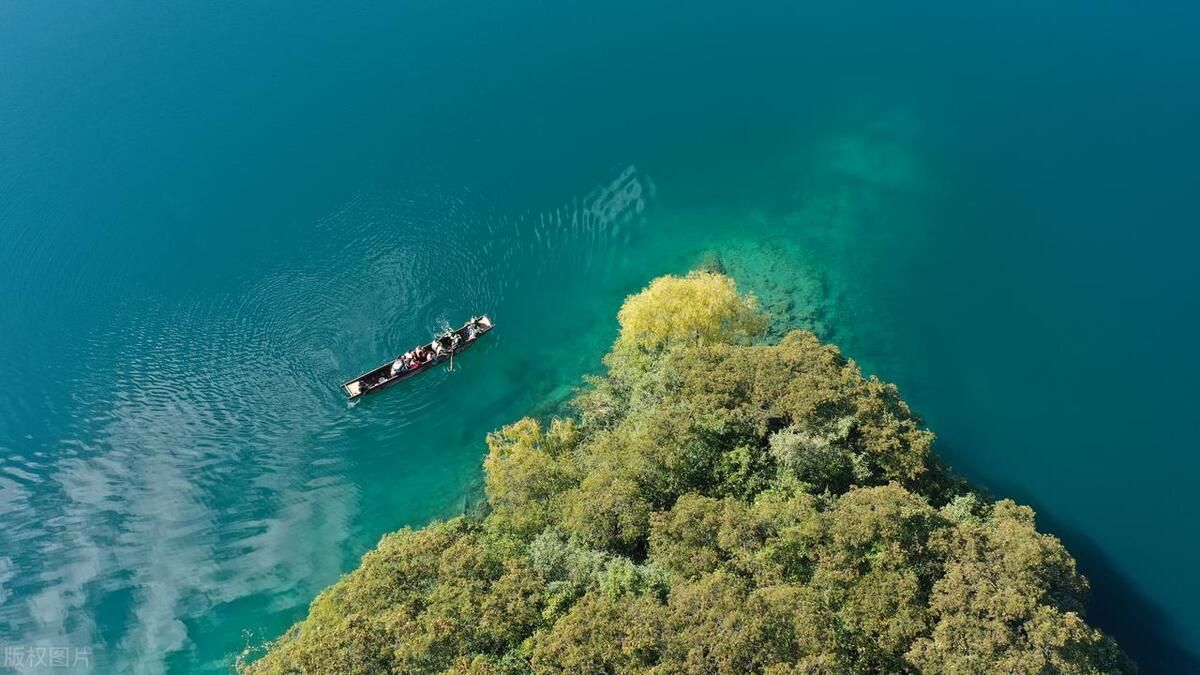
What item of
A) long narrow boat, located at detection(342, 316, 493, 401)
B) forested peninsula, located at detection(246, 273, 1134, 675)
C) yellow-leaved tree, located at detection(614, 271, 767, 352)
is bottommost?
forested peninsula, located at detection(246, 273, 1134, 675)

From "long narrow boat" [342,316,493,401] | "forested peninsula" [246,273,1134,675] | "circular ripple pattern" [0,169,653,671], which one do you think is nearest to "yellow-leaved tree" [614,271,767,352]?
"forested peninsula" [246,273,1134,675]

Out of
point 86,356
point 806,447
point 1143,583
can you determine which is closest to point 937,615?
point 806,447

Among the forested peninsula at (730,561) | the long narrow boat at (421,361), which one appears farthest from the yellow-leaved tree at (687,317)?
the long narrow boat at (421,361)

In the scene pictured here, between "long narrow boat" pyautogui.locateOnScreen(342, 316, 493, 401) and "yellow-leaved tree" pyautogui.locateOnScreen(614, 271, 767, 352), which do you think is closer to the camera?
"yellow-leaved tree" pyautogui.locateOnScreen(614, 271, 767, 352)

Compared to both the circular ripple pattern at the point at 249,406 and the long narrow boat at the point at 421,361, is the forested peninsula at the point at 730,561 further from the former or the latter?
the long narrow boat at the point at 421,361

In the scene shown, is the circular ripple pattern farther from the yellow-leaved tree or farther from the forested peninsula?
the forested peninsula

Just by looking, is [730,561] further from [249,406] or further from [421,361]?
[249,406]

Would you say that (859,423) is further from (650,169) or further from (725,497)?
(650,169)
